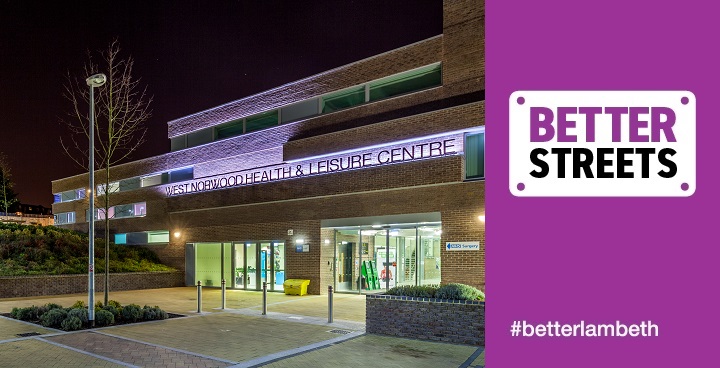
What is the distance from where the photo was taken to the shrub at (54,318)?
12547mm

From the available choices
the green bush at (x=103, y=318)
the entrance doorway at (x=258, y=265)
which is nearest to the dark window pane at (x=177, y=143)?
the entrance doorway at (x=258, y=265)

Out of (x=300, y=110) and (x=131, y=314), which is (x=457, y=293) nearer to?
(x=131, y=314)

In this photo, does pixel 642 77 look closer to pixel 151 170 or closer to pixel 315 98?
pixel 315 98

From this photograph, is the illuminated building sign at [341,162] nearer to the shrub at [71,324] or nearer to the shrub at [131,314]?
the shrub at [131,314]

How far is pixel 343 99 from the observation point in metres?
21.4

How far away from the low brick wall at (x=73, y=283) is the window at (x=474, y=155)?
16033 millimetres

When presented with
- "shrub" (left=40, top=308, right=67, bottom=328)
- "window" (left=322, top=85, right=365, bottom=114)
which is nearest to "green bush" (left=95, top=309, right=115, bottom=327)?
"shrub" (left=40, top=308, right=67, bottom=328)

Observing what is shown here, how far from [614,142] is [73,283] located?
78.2 feet

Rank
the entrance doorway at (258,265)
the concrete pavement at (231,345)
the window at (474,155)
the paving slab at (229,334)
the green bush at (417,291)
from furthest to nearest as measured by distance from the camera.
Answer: the entrance doorway at (258,265) < the window at (474,155) < the green bush at (417,291) < the paving slab at (229,334) < the concrete pavement at (231,345)

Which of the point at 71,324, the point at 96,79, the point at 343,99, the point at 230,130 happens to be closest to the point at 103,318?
the point at 71,324

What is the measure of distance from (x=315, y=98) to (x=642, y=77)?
2126cm

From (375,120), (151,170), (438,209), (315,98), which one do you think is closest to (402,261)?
(438,209)

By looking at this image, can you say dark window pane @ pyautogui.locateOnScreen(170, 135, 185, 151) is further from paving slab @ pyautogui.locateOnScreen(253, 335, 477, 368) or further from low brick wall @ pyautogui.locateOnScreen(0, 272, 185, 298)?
paving slab @ pyautogui.locateOnScreen(253, 335, 477, 368)

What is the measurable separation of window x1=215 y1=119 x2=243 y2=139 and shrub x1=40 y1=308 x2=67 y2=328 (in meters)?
14.5
